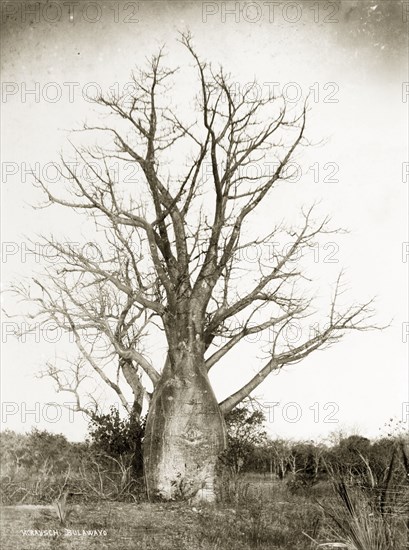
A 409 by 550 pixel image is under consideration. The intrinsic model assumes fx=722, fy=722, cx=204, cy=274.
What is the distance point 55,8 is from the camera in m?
9.48

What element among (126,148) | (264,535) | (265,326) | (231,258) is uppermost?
(126,148)

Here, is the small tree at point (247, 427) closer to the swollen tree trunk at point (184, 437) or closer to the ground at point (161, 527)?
the swollen tree trunk at point (184, 437)

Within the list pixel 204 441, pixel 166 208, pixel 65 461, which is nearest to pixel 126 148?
pixel 166 208

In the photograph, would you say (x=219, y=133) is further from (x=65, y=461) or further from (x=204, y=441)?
(x=65, y=461)

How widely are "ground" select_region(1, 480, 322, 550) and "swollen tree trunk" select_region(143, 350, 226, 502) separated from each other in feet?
2.08

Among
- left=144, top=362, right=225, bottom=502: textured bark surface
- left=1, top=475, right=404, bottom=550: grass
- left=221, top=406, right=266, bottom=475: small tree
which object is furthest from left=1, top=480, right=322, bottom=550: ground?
left=221, top=406, right=266, bottom=475: small tree

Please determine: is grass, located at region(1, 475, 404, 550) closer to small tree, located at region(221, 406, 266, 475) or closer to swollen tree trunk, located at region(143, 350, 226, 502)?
swollen tree trunk, located at region(143, 350, 226, 502)

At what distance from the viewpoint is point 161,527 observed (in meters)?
8.13

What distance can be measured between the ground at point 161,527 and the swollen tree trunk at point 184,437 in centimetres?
63

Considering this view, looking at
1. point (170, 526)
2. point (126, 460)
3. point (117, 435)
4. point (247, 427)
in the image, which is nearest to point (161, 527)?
point (170, 526)

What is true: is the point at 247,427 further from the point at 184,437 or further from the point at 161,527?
the point at 161,527

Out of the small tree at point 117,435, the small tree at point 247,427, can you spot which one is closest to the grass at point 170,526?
the small tree at point 117,435

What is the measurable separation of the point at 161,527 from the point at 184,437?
88.0 inches

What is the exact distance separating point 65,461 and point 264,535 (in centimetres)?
769
